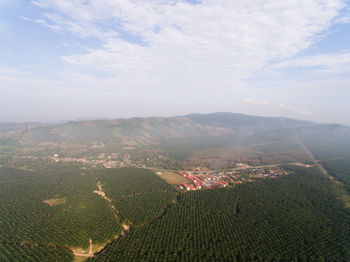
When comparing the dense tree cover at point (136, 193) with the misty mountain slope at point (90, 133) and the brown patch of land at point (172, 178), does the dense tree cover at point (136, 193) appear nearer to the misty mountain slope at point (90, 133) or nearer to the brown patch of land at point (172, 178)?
the brown patch of land at point (172, 178)

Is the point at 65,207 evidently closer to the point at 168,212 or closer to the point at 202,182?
the point at 168,212

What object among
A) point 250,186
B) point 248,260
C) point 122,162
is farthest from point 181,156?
point 248,260

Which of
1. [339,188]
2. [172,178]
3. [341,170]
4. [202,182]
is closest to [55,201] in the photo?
[172,178]

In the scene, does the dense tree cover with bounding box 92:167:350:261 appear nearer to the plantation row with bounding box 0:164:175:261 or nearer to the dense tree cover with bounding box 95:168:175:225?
the dense tree cover with bounding box 95:168:175:225

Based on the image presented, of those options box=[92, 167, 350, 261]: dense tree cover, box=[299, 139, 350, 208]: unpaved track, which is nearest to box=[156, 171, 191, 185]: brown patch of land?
box=[92, 167, 350, 261]: dense tree cover

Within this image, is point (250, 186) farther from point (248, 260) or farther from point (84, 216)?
point (84, 216)
